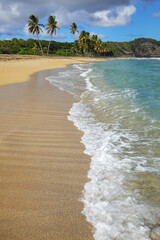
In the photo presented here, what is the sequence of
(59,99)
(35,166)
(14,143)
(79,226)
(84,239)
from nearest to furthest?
(84,239)
(79,226)
(35,166)
(14,143)
(59,99)

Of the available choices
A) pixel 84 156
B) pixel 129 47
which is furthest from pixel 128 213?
pixel 129 47

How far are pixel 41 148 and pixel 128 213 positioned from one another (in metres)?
1.77

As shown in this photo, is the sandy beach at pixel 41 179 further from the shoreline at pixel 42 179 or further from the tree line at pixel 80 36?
the tree line at pixel 80 36

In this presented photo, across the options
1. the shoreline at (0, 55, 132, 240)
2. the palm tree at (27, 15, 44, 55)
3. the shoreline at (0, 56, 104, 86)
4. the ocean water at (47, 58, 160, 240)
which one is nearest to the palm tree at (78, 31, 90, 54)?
the palm tree at (27, 15, 44, 55)

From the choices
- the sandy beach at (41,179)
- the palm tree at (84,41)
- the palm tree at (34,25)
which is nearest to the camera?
the sandy beach at (41,179)

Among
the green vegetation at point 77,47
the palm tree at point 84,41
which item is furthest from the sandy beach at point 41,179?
the palm tree at point 84,41

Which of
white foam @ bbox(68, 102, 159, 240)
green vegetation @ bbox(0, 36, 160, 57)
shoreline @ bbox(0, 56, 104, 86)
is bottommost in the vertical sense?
white foam @ bbox(68, 102, 159, 240)

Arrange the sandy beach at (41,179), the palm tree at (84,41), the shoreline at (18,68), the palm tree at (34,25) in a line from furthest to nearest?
the palm tree at (84,41) → the palm tree at (34,25) → the shoreline at (18,68) → the sandy beach at (41,179)

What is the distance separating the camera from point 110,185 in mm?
2371

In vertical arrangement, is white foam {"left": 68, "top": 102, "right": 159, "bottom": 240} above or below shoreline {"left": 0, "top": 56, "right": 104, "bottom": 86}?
below

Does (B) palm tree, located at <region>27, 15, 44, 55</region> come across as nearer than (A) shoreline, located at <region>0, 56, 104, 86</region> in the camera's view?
No

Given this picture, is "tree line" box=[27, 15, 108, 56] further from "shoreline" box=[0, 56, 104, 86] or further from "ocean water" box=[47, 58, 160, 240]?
"ocean water" box=[47, 58, 160, 240]

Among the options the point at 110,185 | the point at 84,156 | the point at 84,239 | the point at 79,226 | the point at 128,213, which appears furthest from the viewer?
the point at 84,156

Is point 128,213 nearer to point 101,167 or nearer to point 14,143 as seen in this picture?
point 101,167
